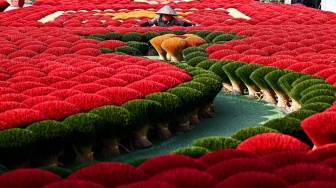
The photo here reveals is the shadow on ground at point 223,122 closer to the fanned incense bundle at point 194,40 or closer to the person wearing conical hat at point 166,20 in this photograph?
the fanned incense bundle at point 194,40

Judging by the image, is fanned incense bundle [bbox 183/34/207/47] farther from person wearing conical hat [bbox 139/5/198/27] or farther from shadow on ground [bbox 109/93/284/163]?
shadow on ground [bbox 109/93/284/163]

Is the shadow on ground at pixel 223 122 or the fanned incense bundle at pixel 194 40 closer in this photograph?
the shadow on ground at pixel 223 122

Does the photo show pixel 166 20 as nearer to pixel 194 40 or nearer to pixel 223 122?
pixel 194 40

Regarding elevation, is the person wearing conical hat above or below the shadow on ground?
below

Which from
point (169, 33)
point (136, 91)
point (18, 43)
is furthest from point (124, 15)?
point (136, 91)

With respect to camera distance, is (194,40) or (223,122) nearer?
(223,122)

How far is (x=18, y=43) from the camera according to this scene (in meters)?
14.8

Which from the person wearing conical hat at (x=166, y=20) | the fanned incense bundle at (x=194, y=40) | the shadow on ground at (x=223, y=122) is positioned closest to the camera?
the shadow on ground at (x=223, y=122)

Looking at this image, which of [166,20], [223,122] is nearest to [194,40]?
[166,20]

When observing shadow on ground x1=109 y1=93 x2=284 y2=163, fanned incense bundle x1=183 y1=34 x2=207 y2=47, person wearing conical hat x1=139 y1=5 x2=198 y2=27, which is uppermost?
shadow on ground x1=109 y1=93 x2=284 y2=163

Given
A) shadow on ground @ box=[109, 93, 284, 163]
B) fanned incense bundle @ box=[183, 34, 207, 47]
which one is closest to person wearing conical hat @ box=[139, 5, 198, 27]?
fanned incense bundle @ box=[183, 34, 207, 47]

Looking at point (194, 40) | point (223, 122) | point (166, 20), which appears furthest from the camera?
point (166, 20)

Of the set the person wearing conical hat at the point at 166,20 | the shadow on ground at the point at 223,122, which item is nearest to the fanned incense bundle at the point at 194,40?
the person wearing conical hat at the point at 166,20

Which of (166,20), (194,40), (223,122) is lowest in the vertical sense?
(166,20)
